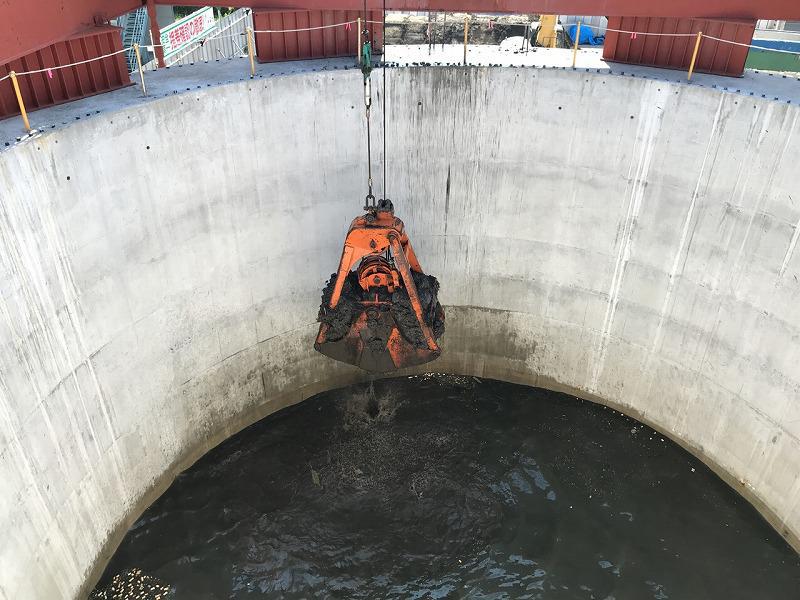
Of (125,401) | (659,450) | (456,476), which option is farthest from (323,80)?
(659,450)

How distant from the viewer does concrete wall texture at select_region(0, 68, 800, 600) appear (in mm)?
8211

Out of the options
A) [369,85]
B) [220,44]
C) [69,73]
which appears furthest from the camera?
[220,44]

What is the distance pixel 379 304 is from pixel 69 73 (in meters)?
5.35

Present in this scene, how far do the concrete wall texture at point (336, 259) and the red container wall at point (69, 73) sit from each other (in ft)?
3.31

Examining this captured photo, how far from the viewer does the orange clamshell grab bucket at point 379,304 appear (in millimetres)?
9336

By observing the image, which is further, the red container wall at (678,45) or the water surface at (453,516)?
the red container wall at (678,45)

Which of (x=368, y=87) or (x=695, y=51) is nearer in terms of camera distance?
(x=695, y=51)

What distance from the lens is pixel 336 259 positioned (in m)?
11.9

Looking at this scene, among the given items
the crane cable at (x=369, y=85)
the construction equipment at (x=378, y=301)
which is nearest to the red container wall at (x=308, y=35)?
the crane cable at (x=369, y=85)

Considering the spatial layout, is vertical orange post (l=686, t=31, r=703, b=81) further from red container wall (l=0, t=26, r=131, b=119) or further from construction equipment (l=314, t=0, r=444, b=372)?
red container wall (l=0, t=26, r=131, b=119)

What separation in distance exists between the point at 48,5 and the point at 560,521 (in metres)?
10.1

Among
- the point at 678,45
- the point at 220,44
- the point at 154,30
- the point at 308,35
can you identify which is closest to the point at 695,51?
the point at 678,45

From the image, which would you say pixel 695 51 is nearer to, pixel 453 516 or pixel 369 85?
pixel 369 85

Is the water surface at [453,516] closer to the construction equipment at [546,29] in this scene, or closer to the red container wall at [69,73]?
the red container wall at [69,73]
